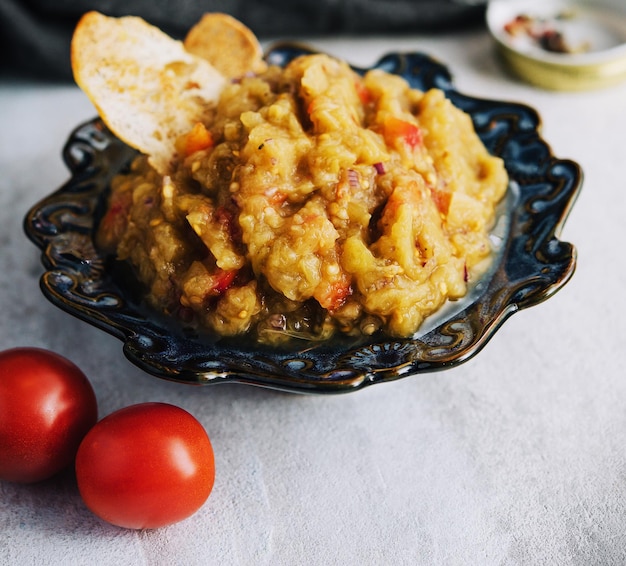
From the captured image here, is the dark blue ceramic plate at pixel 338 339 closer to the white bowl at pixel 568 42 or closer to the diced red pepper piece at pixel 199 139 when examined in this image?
the diced red pepper piece at pixel 199 139

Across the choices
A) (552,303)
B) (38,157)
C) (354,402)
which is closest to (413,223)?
(354,402)

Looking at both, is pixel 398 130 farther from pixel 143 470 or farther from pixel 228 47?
pixel 143 470

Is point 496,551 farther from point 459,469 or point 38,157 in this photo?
point 38,157

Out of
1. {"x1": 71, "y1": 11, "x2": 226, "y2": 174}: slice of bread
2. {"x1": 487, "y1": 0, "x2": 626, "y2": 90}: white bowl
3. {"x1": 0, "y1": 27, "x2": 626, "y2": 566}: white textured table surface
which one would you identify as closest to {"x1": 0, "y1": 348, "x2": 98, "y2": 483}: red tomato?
{"x1": 0, "y1": 27, "x2": 626, "y2": 566}: white textured table surface

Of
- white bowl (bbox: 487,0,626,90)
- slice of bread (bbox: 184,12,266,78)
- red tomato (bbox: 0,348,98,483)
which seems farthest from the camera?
white bowl (bbox: 487,0,626,90)

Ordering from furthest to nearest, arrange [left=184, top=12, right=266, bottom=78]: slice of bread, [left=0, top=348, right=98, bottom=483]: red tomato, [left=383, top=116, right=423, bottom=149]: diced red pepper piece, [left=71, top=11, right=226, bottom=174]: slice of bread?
1. [left=184, top=12, right=266, bottom=78]: slice of bread
2. [left=71, top=11, right=226, bottom=174]: slice of bread
3. [left=383, top=116, right=423, bottom=149]: diced red pepper piece
4. [left=0, top=348, right=98, bottom=483]: red tomato

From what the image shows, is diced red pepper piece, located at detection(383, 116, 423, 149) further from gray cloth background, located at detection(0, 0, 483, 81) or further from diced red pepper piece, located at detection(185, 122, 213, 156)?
gray cloth background, located at detection(0, 0, 483, 81)

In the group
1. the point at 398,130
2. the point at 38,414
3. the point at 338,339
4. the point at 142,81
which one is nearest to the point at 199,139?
the point at 142,81

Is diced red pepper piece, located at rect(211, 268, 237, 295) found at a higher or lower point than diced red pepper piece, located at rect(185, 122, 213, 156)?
lower

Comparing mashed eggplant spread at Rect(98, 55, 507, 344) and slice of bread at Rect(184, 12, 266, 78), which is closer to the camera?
mashed eggplant spread at Rect(98, 55, 507, 344)
